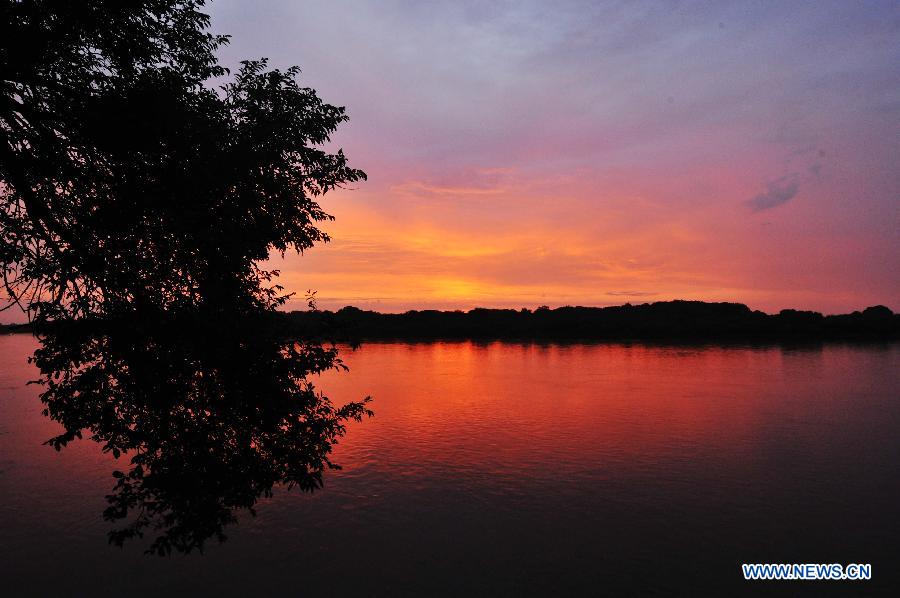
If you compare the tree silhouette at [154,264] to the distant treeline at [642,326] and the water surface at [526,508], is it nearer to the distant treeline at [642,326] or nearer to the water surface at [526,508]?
the water surface at [526,508]

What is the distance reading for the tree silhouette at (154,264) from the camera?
1070 cm

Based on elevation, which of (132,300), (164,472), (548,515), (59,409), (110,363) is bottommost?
(548,515)

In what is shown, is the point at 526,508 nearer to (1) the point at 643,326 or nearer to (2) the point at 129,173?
(2) the point at 129,173

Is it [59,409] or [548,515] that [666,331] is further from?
[59,409]

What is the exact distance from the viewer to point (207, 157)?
11.3 m

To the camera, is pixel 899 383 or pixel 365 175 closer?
pixel 365 175

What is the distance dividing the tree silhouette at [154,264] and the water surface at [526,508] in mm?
8835

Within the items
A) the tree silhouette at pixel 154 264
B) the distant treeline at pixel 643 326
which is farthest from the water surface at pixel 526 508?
the distant treeline at pixel 643 326

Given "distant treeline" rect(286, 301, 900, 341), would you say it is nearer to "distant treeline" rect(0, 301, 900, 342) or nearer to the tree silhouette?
"distant treeline" rect(0, 301, 900, 342)

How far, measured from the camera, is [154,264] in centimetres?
1132

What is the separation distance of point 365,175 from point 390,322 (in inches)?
6877

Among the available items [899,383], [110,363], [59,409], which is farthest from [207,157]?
[899,383]

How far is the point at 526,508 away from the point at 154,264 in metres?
18.3

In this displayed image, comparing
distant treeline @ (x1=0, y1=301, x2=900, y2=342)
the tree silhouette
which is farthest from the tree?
distant treeline @ (x1=0, y1=301, x2=900, y2=342)
